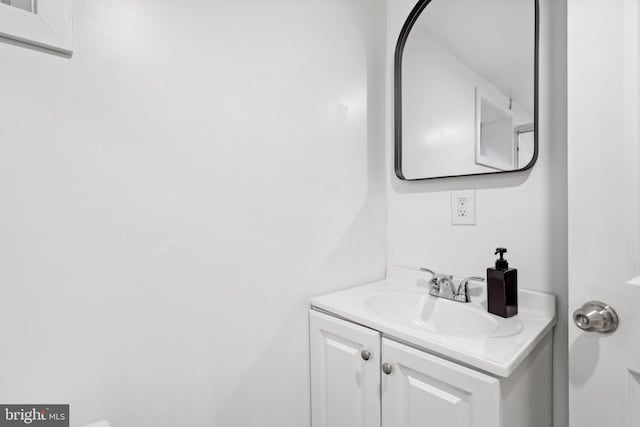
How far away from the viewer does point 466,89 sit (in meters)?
1.15

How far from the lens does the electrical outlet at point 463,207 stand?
114cm

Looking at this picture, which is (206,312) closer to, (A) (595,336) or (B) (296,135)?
(B) (296,135)

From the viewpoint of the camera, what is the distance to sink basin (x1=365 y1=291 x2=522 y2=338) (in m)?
0.95

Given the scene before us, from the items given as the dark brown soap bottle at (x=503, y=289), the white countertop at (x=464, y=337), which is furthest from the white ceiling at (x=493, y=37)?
the white countertop at (x=464, y=337)

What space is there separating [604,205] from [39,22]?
1.29 metres

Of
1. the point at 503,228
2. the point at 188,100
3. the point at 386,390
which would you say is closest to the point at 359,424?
the point at 386,390

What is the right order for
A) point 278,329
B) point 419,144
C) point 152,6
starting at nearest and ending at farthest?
point 152,6
point 278,329
point 419,144

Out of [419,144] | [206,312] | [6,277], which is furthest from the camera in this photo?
[419,144]

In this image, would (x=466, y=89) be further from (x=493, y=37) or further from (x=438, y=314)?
(x=438, y=314)

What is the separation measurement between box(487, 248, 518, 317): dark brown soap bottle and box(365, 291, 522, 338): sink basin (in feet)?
0.09

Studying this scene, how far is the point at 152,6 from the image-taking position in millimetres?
807

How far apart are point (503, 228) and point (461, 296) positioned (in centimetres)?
27

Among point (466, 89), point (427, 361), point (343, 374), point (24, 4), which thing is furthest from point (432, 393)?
point (24, 4)

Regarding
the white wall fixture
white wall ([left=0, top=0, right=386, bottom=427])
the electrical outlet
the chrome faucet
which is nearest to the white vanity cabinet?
white wall ([left=0, top=0, right=386, bottom=427])
